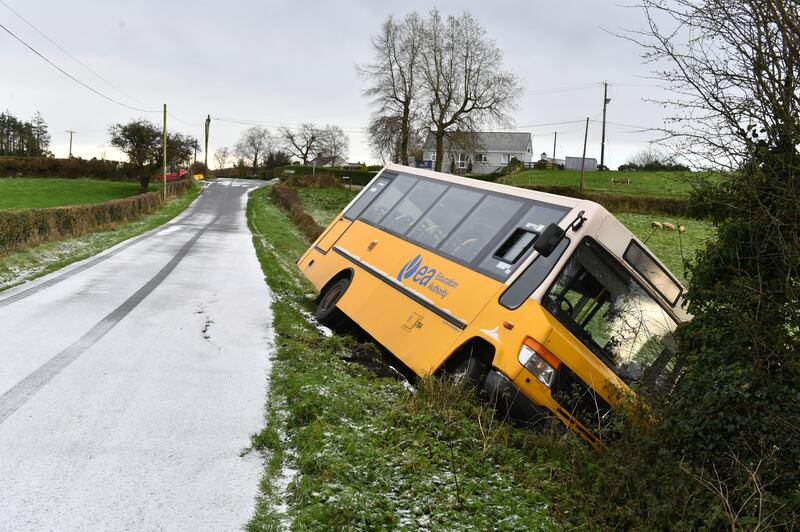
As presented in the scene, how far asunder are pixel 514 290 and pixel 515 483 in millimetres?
2458

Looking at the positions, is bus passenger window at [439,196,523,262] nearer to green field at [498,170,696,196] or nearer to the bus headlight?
the bus headlight

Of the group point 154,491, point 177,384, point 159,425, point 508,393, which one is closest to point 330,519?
point 154,491

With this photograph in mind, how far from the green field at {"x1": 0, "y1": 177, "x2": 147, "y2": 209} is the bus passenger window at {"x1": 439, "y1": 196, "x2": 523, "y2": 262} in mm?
45545

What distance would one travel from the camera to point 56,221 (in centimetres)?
2062

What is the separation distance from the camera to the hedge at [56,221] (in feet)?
56.4

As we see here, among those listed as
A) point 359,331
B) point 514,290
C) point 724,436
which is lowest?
point 359,331

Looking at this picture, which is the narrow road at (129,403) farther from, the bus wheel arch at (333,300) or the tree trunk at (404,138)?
the tree trunk at (404,138)

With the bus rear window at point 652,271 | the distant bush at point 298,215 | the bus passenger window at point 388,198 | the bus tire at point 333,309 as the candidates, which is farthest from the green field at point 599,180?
the bus rear window at point 652,271

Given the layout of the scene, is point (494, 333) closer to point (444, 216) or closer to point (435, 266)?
point (435, 266)

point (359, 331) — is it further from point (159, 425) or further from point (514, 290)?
point (159, 425)

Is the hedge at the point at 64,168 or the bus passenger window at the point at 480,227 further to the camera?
the hedge at the point at 64,168

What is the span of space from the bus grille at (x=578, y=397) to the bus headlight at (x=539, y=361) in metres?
0.08

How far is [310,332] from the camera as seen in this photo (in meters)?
10.4

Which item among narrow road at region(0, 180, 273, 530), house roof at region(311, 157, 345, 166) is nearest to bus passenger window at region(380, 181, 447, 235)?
narrow road at region(0, 180, 273, 530)
